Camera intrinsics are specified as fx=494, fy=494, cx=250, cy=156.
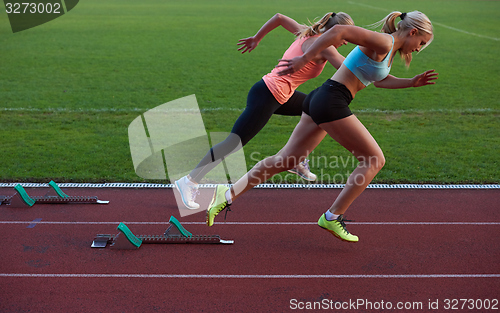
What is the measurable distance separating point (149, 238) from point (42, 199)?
4.84ft

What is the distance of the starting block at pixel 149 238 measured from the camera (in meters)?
4.02

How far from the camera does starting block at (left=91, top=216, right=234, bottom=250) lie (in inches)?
158

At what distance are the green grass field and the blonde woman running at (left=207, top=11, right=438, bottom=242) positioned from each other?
1.75 meters

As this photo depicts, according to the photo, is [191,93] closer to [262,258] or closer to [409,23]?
[262,258]

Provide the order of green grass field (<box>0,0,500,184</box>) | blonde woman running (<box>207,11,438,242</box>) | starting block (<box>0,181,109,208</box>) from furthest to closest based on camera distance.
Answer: green grass field (<box>0,0,500,184</box>), starting block (<box>0,181,109,208</box>), blonde woman running (<box>207,11,438,242</box>)

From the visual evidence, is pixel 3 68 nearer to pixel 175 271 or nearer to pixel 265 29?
pixel 265 29

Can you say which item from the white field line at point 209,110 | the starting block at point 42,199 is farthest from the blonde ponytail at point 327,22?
the white field line at point 209,110

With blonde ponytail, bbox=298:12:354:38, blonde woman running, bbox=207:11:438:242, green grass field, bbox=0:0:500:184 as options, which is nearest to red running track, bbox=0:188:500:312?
blonde woman running, bbox=207:11:438:242

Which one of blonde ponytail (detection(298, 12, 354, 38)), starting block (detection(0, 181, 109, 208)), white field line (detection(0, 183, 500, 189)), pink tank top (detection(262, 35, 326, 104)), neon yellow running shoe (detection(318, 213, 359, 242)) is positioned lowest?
white field line (detection(0, 183, 500, 189))

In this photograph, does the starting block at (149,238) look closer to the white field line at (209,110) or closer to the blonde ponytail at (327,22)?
the blonde ponytail at (327,22)

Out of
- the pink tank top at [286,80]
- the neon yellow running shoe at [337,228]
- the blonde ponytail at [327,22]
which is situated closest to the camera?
the neon yellow running shoe at [337,228]

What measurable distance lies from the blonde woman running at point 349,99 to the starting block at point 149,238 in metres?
0.17

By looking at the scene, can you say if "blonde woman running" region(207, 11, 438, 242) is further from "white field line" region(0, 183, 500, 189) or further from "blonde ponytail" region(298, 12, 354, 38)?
"white field line" region(0, 183, 500, 189)

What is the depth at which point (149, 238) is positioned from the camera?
415cm
